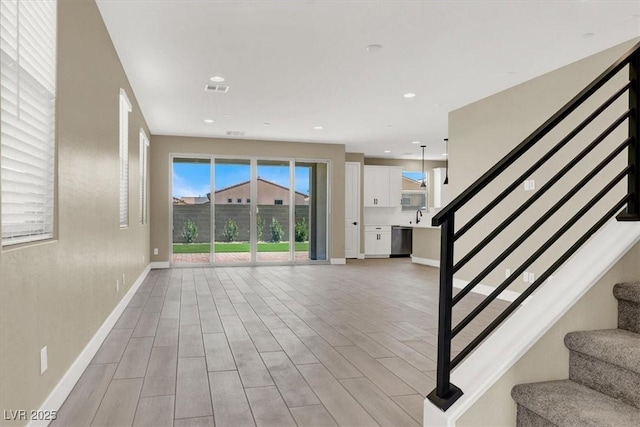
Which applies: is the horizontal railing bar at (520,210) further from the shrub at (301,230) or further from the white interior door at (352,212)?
the white interior door at (352,212)

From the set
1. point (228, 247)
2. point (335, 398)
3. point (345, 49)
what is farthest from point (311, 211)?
point (335, 398)

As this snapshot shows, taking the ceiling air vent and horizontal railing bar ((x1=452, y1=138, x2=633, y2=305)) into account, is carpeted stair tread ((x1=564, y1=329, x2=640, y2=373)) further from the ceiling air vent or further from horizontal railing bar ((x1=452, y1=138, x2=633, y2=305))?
the ceiling air vent

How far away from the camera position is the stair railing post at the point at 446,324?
64.1 inches

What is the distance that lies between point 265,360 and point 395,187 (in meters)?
8.73

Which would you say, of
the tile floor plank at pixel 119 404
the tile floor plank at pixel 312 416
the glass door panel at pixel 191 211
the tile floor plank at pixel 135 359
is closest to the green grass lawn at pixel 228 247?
the glass door panel at pixel 191 211

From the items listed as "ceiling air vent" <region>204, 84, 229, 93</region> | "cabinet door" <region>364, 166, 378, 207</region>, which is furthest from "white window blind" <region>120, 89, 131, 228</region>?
"cabinet door" <region>364, 166, 378, 207</region>

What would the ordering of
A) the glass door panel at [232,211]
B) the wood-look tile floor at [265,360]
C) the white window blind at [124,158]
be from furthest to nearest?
the glass door panel at [232,211] < the white window blind at [124,158] < the wood-look tile floor at [265,360]

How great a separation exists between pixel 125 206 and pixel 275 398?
3619 mm

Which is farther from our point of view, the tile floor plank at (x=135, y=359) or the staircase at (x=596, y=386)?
the tile floor plank at (x=135, y=359)

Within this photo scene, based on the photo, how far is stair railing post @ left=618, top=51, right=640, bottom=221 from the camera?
6.34ft

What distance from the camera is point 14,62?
1915 mm

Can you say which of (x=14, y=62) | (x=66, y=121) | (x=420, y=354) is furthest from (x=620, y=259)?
(x=66, y=121)

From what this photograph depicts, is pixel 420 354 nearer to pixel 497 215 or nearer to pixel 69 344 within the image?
pixel 69 344

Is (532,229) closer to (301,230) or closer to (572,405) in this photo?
(572,405)
